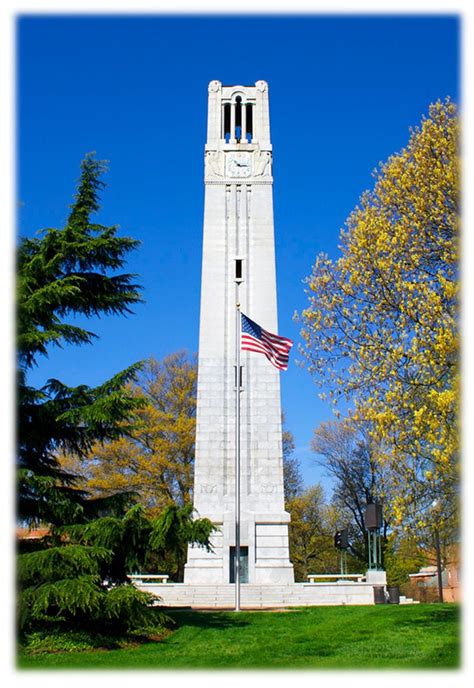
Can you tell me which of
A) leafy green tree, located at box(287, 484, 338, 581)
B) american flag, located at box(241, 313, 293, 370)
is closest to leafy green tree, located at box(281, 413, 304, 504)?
leafy green tree, located at box(287, 484, 338, 581)

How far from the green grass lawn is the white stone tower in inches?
411

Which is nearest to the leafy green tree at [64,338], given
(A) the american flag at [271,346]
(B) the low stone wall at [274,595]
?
(A) the american flag at [271,346]

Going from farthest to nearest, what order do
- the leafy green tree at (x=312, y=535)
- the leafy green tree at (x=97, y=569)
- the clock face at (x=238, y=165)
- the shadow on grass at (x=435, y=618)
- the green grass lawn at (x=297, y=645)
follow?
the leafy green tree at (x=312, y=535) < the clock face at (x=238, y=165) < the shadow on grass at (x=435, y=618) < the leafy green tree at (x=97, y=569) < the green grass lawn at (x=297, y=645)

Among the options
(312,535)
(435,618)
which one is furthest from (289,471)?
(435,618)

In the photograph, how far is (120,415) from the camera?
14.1 meters

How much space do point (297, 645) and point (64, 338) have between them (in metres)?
7.41

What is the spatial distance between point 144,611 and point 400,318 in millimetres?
6894

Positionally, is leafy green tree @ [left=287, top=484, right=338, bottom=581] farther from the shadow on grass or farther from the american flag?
the shadow on grass

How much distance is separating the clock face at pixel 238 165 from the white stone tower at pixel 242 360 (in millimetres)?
45

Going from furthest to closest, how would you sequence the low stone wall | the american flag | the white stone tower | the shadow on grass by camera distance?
the white stone tower, the low stone wall, the american flag, the shadow on grass

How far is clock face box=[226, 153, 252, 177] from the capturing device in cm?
3200

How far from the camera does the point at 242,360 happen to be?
29312 millimetres

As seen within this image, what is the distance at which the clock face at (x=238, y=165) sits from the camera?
105 feet

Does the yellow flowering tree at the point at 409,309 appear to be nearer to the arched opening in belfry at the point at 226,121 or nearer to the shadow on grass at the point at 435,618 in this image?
the shadow on grass at the point at 435,618
